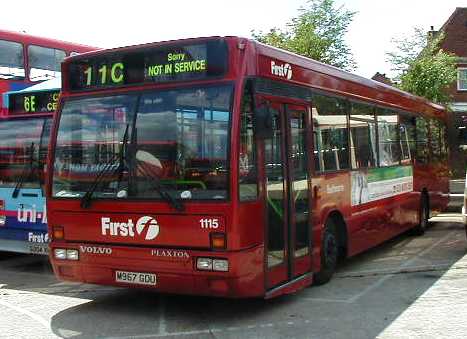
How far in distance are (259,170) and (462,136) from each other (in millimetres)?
11838

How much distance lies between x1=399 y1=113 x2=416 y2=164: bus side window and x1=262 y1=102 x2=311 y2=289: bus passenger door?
183 inches

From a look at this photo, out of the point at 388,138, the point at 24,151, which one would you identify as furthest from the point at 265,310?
the point at 388,138

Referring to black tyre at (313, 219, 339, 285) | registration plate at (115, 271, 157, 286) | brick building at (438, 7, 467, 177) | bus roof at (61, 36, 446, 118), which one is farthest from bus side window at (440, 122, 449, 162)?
brick building at (438, 7, 467, 177)

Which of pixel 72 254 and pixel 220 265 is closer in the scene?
pixel 220 265

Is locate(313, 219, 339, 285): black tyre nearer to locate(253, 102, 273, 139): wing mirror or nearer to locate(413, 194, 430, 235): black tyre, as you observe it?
locate(253, 102, 273, 139): wing mirror

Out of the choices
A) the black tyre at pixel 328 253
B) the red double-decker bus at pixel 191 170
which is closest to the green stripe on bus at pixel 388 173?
the black tyre at pixel 328 253

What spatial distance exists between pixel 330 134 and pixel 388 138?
2.93 m

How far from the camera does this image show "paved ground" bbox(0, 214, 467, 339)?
20.3 feet

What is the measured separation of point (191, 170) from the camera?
620 centimetres

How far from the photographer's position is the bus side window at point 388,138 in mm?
10430

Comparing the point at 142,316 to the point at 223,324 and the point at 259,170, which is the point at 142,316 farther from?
the point at 259,170

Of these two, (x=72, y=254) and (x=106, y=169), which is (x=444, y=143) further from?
(x=72, y=254)

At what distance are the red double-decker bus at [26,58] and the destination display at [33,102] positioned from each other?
167cm

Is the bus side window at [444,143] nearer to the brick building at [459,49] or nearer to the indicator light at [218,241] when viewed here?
the indicator light at [218,241]
